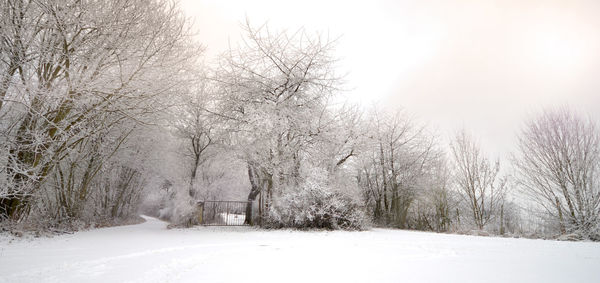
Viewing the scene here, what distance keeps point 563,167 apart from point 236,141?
12.2 metres

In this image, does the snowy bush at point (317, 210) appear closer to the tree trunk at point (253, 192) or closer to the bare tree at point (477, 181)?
the tree trunk at point (253, 192)

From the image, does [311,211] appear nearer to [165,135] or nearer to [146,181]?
[165,135]

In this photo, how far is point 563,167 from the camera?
852 cm

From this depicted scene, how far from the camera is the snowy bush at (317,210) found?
28.2ft

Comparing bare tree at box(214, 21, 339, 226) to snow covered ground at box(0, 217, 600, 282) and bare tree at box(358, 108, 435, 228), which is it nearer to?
bare tree at box(358, 108, 435, 228)

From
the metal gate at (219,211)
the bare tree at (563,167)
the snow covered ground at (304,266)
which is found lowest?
the metal gate at (219,211)

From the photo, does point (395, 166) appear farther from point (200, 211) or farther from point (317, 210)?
point (200, 211)

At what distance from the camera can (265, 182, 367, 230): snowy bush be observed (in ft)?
28.2

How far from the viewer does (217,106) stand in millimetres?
11430

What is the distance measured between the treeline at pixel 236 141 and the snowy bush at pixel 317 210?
5cm

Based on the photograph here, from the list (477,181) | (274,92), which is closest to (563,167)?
(477,181)

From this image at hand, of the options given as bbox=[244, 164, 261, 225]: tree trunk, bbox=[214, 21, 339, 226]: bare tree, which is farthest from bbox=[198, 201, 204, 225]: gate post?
bbox=[214, 21, 339, 226]: bare tree

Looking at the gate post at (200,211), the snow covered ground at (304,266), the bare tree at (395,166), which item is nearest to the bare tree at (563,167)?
the snow covered ground at (304,266)

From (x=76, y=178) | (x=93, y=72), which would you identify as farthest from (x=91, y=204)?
(x=93, y=72)
